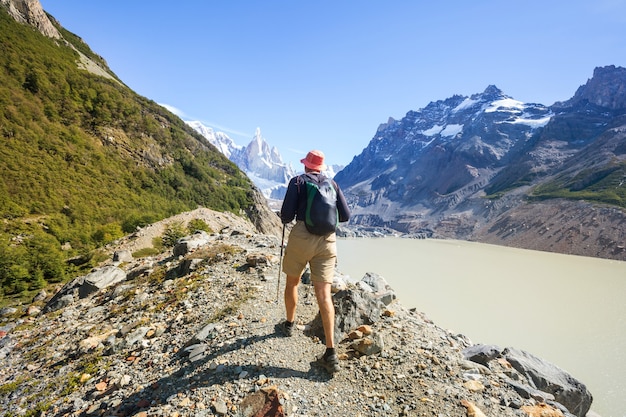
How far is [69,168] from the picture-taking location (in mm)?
44531

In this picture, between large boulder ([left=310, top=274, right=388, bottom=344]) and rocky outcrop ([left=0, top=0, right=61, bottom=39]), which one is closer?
large boulder ([left=310, top=274, right=388, bottom=344])

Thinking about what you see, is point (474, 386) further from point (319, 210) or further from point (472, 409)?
point (319, 210)

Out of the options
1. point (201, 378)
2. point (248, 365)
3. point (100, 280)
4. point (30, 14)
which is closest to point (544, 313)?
point (248, 365)

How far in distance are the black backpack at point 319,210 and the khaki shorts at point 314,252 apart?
0.43 ft

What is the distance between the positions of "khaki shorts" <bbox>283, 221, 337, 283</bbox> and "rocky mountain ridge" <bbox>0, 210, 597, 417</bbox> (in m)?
1.40

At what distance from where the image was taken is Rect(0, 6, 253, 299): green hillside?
28438 millimetres

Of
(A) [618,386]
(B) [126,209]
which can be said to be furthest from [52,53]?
(A) [618,386]

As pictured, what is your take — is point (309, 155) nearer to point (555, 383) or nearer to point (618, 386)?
point (555, 383)

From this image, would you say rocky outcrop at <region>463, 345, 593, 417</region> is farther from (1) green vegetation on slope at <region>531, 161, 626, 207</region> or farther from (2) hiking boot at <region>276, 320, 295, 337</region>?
(1) green vegetation on slope at <region>531, 161, 626, 207</region>

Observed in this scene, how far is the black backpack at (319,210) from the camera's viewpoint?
4.45 meters

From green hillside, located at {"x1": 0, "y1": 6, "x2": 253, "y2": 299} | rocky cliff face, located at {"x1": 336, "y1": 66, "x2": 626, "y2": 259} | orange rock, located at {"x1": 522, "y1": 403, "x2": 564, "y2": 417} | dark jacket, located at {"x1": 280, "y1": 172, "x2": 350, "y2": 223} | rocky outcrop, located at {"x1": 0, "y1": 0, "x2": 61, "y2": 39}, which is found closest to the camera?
orange rock, located at {"x1": 522, "y1": 403, "x2": 564, "y2": 417}

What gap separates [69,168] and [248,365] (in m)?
54.4

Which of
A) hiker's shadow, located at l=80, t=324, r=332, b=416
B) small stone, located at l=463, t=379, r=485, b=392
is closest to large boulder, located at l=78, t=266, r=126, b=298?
hiker's shadow, located at l=80, t=324, r=332, b=416

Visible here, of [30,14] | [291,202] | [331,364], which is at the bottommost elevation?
[331,364]
